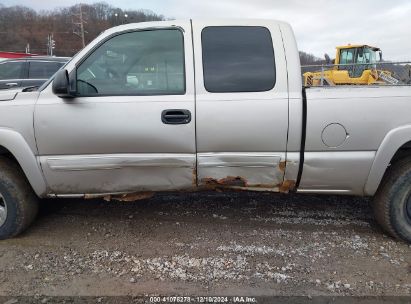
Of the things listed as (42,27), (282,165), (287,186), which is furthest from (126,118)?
(42,27)

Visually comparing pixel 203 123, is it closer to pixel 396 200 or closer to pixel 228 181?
pixel 228 181

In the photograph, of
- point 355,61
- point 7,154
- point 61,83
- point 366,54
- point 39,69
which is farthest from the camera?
point 366,54

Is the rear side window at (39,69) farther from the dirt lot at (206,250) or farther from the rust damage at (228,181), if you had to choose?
the rust damage at (228,181)

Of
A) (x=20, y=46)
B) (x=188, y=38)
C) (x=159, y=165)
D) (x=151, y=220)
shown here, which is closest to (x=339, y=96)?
(x=188, y=38)

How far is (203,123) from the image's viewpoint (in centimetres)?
330

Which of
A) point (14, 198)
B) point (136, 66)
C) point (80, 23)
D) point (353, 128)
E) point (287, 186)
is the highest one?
point (80, 23)

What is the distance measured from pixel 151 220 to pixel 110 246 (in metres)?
0.63

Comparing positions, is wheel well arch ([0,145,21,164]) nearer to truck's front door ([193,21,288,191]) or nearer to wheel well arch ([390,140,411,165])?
truck's front door ([193,21,288,191])

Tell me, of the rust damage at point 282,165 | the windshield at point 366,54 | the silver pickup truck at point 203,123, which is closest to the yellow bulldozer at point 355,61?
the windshield at point 366,54

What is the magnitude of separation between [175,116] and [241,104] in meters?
0.57

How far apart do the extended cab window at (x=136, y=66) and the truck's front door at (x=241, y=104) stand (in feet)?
0.67

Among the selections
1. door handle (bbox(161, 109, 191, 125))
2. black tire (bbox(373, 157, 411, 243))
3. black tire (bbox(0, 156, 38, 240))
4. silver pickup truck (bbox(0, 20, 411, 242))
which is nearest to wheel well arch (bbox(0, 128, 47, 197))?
silver pickup truck (bbox(0, 20, 411, 242))

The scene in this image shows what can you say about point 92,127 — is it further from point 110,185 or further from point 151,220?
point 151,220

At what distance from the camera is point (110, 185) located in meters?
3.53
